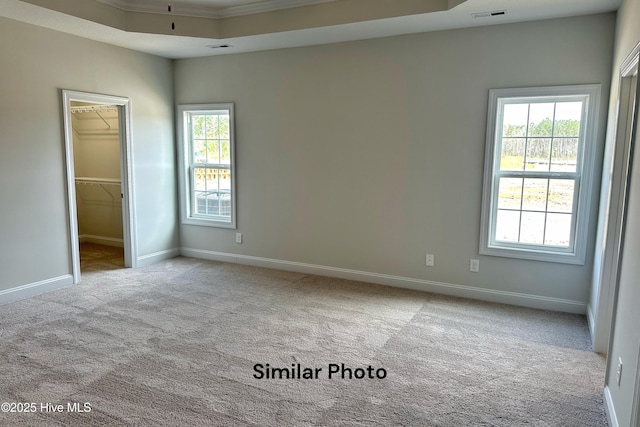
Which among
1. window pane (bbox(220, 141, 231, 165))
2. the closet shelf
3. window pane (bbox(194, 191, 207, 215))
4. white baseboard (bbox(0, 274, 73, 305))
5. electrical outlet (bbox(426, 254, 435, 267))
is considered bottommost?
white baseboard (bbox(0, 274, 73, 305))

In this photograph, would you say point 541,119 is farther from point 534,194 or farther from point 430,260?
point 430,260

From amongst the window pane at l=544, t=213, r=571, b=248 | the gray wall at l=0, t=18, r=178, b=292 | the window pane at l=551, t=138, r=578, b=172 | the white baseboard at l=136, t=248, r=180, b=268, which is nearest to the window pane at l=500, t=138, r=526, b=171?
the window pane at l=551, t=138, r=578, b=172

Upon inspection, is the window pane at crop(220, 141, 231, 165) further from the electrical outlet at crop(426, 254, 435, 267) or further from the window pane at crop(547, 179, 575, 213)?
the window pane at crop(547, 179, 575, 213)

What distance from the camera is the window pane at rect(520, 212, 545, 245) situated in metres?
4.12

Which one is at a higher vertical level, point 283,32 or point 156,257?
point 283,32

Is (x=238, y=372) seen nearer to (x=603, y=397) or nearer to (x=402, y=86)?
(x=603, y=397)

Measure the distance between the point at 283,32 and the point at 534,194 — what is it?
297 cm

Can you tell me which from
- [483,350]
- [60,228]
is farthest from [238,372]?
[60,228]

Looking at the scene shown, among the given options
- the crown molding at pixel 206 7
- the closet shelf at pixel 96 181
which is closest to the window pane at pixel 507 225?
the crown molding at pixel 206 7

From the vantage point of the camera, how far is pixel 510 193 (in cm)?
421

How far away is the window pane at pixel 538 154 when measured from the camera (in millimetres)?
4016

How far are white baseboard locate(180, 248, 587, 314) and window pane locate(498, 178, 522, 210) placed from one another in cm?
86

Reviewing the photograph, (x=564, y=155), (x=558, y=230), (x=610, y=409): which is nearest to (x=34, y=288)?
(x=610, y=409)

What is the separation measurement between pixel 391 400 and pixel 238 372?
102cm
